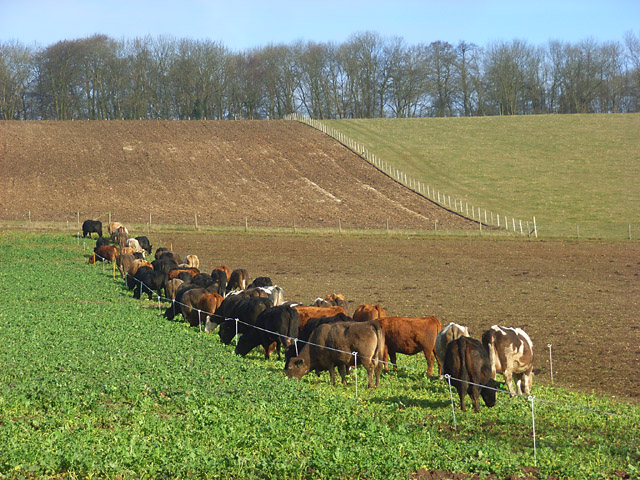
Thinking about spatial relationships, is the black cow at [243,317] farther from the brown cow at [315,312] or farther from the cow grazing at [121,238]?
the cow grazing at [121,238]

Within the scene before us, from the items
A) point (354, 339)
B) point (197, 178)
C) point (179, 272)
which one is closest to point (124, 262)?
point (179, 272)

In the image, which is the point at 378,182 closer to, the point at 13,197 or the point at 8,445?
the point at 13,197

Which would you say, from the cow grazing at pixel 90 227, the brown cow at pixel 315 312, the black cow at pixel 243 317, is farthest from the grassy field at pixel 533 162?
the black cow at pixel 243 317

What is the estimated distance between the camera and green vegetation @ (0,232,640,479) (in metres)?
8.79

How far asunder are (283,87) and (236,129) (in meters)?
29.5

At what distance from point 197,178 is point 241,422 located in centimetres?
5469

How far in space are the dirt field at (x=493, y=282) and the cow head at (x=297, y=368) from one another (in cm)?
496

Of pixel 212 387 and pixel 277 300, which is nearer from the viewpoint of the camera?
pixel 212 387

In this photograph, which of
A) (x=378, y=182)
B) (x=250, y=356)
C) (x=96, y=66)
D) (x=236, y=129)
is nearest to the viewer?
(x=250, y=356)

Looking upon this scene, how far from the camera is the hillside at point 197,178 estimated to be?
53.3 m

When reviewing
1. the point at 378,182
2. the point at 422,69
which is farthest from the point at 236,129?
the point at 422,69

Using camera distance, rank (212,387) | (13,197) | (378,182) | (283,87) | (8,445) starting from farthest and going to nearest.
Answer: (283,87)
(378,182)
(13,197)
(212,387)
(8,445)

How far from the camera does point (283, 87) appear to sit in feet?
355

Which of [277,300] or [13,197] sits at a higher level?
[13,197]
